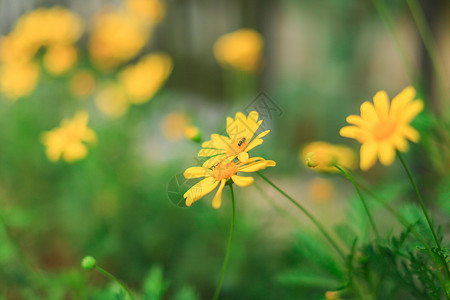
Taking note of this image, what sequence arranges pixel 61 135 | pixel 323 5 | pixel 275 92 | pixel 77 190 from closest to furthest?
pixel 61 135 < pixel 77 190 < pixel 323 5 < pixel 275 92

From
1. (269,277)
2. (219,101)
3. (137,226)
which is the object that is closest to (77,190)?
(137,226)

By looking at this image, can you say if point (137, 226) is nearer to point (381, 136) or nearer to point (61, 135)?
point (61, 135)

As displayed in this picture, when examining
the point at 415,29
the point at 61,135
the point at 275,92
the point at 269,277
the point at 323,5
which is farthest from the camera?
the point at 275,92

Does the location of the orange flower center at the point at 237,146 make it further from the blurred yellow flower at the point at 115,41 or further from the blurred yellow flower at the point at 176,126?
the blurred yellow flower at the point at 115,41

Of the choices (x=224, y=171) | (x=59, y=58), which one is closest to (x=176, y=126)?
(x=59, y=58)

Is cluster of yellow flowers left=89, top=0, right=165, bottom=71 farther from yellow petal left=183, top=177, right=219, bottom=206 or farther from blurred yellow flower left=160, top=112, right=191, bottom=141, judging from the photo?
yellow petal left=183, top=177, right=219, bottom=206

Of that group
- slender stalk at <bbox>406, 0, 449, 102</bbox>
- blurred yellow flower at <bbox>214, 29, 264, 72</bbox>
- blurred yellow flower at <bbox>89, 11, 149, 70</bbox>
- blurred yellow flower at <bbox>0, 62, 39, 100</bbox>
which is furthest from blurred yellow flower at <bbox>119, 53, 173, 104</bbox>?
slender stalk at <bbox>406, 0, 449, 102</bbox>
